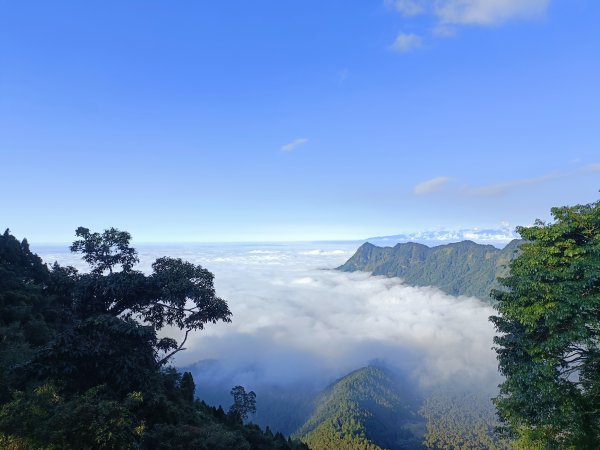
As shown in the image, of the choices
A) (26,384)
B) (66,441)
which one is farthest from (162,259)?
(66,441)

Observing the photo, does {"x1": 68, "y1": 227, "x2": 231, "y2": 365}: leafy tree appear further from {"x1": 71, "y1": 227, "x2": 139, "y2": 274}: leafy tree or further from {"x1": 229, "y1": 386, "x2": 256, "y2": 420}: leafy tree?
{"x1": 229, "y1": 386, "x2": 256, "y2": 420}: leafy tree

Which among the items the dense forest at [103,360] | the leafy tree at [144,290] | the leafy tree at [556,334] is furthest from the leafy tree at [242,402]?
the leafy tree at [556,334]

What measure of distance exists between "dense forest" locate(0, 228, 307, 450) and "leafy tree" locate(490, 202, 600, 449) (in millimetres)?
16647

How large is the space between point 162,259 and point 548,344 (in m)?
27.9

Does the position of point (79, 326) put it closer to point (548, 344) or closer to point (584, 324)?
point (548, 344)

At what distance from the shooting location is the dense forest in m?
12.1

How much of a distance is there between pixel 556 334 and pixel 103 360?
79.2 feet

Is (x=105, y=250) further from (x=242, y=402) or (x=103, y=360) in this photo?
(x=242, y=402)

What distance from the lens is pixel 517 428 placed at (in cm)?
2120

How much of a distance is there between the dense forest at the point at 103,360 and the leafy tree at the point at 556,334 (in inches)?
655

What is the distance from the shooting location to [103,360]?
18891 millimetres

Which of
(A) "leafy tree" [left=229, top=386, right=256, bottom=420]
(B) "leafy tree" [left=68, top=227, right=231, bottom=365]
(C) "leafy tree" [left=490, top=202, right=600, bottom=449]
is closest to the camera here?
(C) "leafy tree" [left=490, top=202, right=600, bottom=449]

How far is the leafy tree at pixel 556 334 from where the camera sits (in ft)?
57.8

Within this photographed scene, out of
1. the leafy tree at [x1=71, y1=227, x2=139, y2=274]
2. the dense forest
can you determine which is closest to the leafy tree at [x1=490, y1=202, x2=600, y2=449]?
the dense forest
